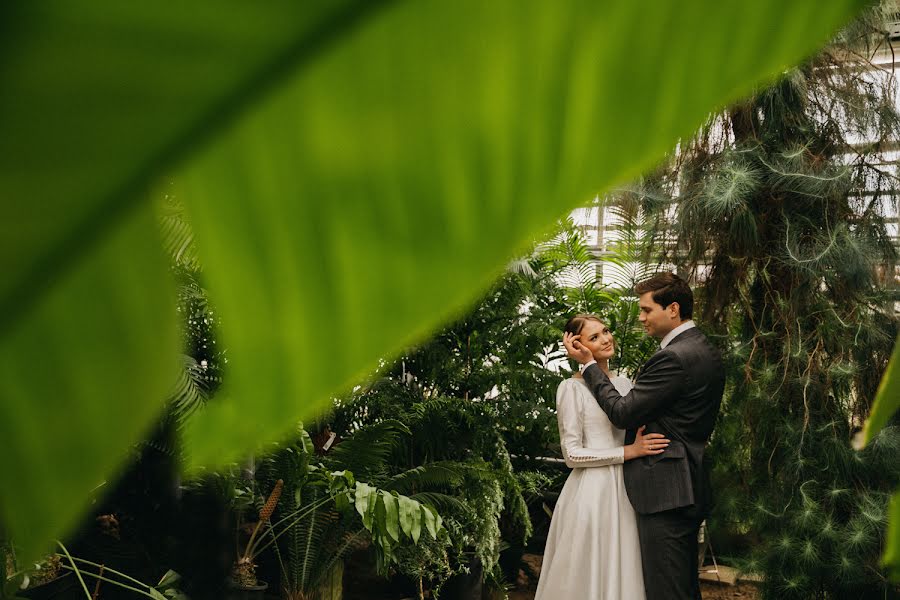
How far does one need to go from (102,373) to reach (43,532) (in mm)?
17

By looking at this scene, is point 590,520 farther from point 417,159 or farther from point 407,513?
point 417,159

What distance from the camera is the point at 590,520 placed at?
3.03m

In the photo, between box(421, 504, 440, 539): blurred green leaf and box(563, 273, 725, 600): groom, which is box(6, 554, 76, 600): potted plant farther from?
box(563, 273, 725, 600): groom

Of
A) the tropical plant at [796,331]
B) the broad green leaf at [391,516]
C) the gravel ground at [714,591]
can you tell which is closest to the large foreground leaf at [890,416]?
the tropical plant at [796,331]

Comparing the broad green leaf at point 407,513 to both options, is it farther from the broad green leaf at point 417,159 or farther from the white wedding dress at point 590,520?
the broad green leaf at point 417,159

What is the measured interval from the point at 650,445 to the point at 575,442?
373mm

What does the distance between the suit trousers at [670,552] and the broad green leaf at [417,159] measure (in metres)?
2.89

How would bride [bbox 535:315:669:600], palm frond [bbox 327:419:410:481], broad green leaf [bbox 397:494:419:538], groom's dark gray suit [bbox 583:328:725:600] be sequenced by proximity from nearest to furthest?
groom's dark gray suit [bbox 583:328:725:600], broad green leaf [bbox 397:494:419:538], bride [bbox 535:315:669:600], palm frond [bbox 327:419:410:481]

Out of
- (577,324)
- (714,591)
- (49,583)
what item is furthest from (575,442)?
(49,583)

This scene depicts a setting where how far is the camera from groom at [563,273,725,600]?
271cm

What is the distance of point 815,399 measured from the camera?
3.21 metres

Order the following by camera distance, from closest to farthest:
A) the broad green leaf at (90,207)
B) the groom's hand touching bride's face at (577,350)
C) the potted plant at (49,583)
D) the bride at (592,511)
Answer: the broad green leaf at (90,207) → the potted plant at (49,583) → the bride at (592,511) → the groom's hand touching bride's face at (577,350)

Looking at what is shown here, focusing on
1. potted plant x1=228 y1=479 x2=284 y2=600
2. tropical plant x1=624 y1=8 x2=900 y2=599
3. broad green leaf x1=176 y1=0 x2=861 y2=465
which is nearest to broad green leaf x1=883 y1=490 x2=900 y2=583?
broad green leaf x1=176 y1=0 x2=861 y2=465

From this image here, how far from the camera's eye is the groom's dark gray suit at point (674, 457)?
271 cm
